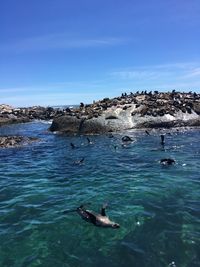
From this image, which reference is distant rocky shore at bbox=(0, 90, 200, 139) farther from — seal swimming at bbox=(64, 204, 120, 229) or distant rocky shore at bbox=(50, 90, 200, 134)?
seal swimming at bbox=(64, 204, 120, 229)

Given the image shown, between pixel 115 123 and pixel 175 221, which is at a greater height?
pixel 115 123

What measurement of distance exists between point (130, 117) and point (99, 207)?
1051 inches

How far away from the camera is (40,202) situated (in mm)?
16359

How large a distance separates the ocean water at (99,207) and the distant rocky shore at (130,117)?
1233 centimetres

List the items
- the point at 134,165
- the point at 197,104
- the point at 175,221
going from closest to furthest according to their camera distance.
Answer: the point at 175,221 → the point at 134,165 → the point at 197,104

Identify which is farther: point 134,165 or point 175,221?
point 134,165

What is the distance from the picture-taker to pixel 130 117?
41.3 meters

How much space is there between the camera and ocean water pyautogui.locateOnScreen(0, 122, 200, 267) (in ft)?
36.7

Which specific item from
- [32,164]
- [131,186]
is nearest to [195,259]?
[131,186]

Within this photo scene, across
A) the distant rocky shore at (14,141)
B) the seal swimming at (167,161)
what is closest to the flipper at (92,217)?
the seal swimming at (167,161)

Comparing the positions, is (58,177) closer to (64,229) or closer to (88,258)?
(64,229)

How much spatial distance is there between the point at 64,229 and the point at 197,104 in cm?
3516

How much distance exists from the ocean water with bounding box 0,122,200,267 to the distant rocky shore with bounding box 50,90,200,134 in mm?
12330

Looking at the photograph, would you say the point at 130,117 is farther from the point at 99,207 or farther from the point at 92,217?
the point at 92,217
